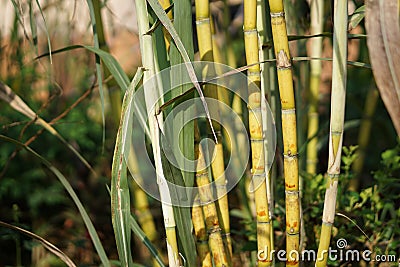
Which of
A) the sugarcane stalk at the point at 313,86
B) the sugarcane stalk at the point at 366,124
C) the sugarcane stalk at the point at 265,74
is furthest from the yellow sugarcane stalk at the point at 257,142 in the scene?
the sugarcane stalk at the point at 366,124

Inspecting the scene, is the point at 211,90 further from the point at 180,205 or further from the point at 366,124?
the point at 366,124

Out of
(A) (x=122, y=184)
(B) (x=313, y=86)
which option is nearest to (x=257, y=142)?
(A) (x=122, y=184)

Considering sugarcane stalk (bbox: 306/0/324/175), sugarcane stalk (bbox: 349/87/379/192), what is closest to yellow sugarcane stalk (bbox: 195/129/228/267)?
sugarcane stalk (bbox: 306/0/324/175)

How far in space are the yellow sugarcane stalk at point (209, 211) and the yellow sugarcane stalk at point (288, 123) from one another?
0.08 m

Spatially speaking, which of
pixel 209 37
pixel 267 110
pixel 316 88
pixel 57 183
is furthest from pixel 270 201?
pixel 57 183

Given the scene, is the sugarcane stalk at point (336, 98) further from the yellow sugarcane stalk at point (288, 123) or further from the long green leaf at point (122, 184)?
the long green leaf at point (122, 184)

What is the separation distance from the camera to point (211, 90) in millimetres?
713

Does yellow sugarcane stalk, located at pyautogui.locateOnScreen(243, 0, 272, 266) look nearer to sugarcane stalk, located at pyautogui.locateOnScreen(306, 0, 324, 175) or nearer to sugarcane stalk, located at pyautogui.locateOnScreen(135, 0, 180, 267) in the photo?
sugarcane stalk, located at pyautogui.locateOnScreen(135, 0, 180, 267)

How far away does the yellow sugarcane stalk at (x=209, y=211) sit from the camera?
71cm

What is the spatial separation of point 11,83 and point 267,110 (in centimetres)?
96

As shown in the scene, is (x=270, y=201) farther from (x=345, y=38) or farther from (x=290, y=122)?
(x=345, y=38)

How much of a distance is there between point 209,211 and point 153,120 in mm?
152

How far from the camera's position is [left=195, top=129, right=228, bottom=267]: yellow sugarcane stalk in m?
0.71

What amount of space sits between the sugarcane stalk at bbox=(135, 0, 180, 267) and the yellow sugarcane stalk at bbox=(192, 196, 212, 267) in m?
0.07
